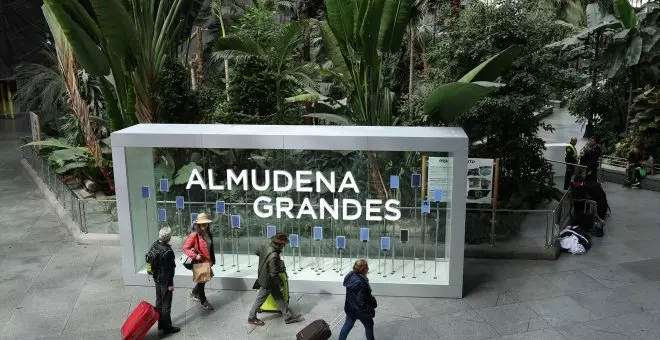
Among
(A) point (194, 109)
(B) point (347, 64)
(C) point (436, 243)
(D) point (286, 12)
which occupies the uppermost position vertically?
(D) point (286, 12)

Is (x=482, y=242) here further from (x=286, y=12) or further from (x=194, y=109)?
(x=286, y=12)

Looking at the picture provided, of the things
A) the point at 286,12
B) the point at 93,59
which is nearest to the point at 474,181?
the point at 93,59

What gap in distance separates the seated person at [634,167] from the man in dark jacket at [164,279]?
1254cm

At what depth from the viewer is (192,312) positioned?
848 cm

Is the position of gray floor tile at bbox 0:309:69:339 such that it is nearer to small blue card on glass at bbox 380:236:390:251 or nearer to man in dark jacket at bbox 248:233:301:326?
man in dark jacket at bbox 248:233:301:326

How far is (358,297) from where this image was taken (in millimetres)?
6863

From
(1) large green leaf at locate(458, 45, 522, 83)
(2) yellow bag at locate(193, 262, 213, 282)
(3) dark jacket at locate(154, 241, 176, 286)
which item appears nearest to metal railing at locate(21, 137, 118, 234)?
(2) yellow bag at locate(193, 262, 213, 282)

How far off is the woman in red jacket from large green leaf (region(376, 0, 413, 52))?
4.36m

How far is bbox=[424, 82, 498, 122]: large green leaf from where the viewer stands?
9102mm

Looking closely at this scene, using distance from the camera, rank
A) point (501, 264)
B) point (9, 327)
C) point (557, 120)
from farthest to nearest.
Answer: point (557, 120) → point (501, 264) → point (9, 327)

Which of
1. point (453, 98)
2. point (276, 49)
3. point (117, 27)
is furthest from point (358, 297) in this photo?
point (276, 49)

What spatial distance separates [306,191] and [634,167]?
34.6 ft

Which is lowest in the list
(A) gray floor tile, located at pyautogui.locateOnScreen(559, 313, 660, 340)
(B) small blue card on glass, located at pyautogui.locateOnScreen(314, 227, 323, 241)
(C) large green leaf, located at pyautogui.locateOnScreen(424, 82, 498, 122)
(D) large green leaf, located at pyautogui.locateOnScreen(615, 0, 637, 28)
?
(A) gray floor tile, located at pyautogui.locateOnScreen(559, 313, 660, 340)

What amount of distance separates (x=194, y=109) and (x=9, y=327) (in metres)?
6.52
